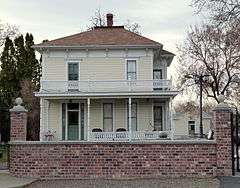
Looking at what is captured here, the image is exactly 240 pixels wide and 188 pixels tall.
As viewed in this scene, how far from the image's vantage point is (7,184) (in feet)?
52.0

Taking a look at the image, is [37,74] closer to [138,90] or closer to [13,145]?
[138,90]

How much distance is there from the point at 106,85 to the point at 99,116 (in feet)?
7.83

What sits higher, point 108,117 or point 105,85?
point 105,85

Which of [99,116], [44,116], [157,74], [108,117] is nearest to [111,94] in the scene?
[108,117]

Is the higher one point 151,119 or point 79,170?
point 151,119

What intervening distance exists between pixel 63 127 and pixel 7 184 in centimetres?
1952

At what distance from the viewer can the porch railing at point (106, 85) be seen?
113 feet

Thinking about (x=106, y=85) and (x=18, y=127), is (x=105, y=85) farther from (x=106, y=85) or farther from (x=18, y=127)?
(x=18, y=127)

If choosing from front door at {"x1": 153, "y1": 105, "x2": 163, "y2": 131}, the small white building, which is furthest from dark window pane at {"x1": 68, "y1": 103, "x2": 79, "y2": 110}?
the small white building

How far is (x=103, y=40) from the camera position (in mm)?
36000

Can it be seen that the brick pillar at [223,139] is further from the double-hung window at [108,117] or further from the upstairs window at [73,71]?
the upstairs window at [73,71]

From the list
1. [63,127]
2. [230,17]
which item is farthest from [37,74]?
[230,17]

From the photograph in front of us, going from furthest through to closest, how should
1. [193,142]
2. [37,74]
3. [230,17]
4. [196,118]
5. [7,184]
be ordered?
[196,118] → [37,74] → [230,17] → [193,142] → [7,184]

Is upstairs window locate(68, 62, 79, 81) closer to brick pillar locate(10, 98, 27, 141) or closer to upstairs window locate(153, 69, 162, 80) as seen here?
upstairs window locate(153, 69, 162, 80)
